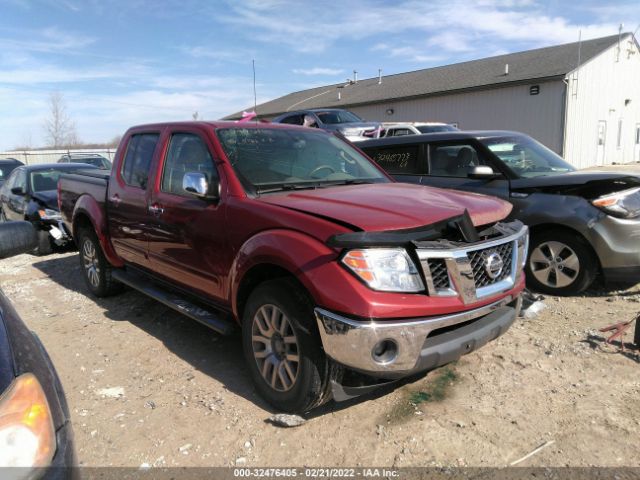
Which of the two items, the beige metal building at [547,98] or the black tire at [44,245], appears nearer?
the black tire at [44,245]

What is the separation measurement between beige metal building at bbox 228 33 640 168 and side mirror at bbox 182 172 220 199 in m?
20.4

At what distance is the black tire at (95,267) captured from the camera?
557cm

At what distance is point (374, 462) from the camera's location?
104 inches

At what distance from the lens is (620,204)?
15.3ft

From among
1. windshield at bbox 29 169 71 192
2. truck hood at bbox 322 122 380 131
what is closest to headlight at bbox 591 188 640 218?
windshield at bbox 29 169 71 192

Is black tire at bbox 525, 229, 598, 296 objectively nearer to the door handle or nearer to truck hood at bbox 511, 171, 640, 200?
truck hood at bbox 511, 171, 640, 200

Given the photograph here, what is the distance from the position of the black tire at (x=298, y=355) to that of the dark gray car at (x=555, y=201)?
3.15 m

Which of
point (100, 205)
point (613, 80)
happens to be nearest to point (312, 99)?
point (613, 80)

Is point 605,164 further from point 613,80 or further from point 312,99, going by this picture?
point 312,99

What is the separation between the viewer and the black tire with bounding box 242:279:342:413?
2.79m

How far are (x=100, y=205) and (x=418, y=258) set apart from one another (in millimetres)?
4009

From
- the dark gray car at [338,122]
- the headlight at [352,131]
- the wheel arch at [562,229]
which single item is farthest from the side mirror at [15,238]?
the headlight at [352,131]

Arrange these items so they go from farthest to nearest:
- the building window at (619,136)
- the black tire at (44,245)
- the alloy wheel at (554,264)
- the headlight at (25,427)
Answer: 1. the building window at (619,136)
2. the black tire at (44,245)
3. the alloy wheel at (554,264)
4. the headlight at (25,427)

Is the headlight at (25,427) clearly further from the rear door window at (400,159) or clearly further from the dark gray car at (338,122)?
the dark gray car at (338,122)
